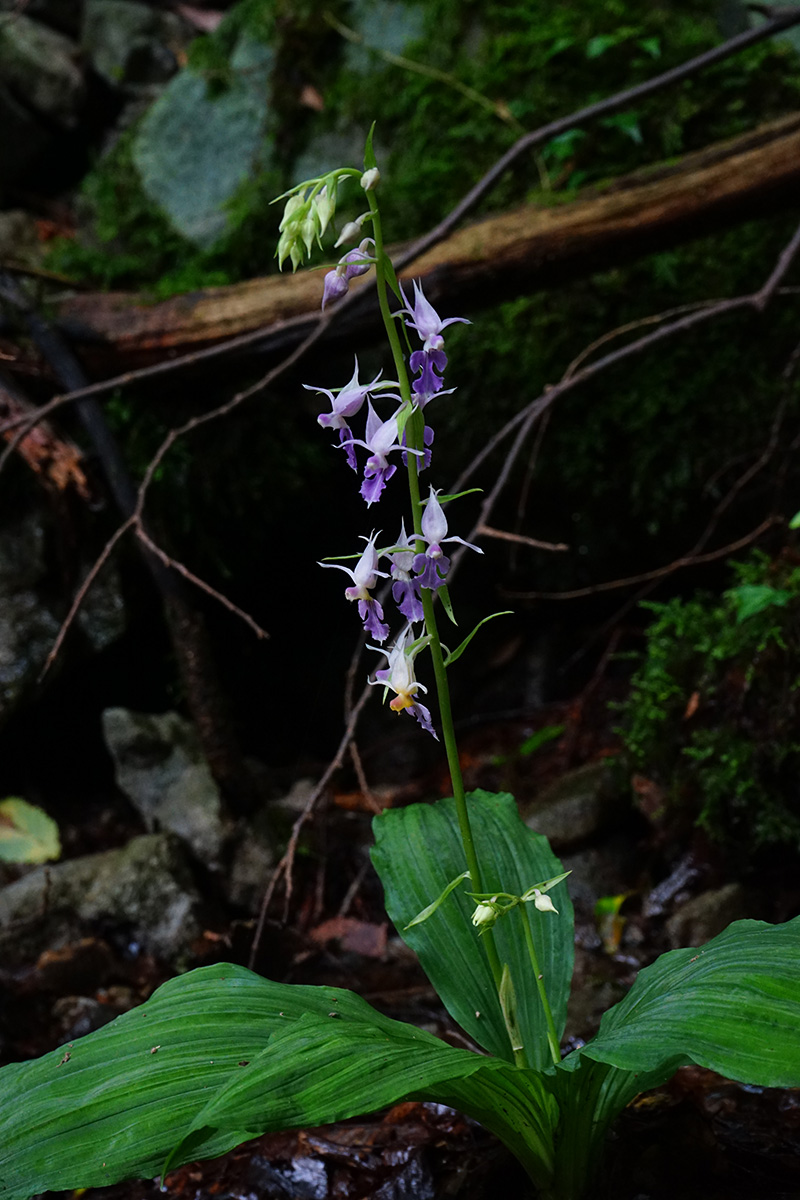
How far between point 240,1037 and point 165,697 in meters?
2.72

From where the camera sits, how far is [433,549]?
1406 millimetres

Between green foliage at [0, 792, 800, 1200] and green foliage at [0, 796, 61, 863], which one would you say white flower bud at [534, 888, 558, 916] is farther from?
green foliage at [0, 796, 61, 863]

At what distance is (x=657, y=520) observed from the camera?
13.0 ft

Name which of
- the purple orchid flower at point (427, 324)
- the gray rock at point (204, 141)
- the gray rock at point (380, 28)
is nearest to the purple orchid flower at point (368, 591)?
the purple orchid flower at point (427, 324)

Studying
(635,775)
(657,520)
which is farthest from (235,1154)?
(657,520)

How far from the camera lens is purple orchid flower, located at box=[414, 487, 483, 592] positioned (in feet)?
4.62

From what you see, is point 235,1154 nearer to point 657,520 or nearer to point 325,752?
point 325,752

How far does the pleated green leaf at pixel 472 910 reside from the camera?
68.3 inches

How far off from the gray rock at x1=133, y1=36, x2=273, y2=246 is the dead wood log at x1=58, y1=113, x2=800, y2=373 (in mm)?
1214

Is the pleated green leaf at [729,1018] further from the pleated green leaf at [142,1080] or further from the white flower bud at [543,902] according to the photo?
the pleated green leaf at [142,1080]

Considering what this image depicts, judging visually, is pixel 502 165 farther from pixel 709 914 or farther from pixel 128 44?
pixel 128 44

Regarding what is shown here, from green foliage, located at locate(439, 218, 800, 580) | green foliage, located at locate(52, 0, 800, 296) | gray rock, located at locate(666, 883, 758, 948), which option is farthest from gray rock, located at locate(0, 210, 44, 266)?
gray rock, located at locate(666, 883, 758, 948)

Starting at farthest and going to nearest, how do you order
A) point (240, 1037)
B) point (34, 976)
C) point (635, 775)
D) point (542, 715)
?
point (542, 715), point (635, 775), point (34, 976), point (240, 1037)

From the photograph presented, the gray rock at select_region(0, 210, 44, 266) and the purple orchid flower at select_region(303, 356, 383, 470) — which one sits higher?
the gray rock at select_region(0, 210, 44, 266)
